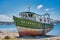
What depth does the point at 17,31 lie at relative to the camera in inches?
84.1

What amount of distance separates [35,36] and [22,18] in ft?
0.98

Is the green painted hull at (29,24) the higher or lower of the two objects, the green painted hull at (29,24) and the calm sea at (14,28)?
the higher

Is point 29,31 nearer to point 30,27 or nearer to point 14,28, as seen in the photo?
point 30,27

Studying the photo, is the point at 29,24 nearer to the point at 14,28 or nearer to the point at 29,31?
the point at 29,31

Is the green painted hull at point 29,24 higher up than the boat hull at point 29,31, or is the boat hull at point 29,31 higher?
the green painted hull at point 29,24

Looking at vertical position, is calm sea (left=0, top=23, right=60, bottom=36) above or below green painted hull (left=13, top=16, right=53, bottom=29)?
below

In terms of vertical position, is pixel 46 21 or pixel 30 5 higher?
pixel 30 5

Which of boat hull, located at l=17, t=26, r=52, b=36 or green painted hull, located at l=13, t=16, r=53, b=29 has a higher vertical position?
green painted hull, located at l=13, t=16, r=53, b=29

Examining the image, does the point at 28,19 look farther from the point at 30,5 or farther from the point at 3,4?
the point at 3,4

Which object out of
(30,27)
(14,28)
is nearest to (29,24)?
(30,27)

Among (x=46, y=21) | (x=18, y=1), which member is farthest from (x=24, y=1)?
(x=46, y=21)

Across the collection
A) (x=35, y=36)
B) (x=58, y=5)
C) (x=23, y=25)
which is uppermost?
(x=58, y=5)

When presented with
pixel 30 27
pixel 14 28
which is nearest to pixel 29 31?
pixel 30 27

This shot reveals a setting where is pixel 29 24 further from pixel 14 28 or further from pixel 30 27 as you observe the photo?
pixel 14 28
